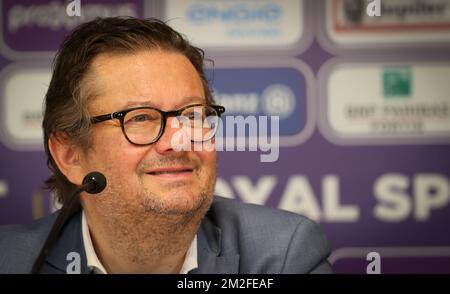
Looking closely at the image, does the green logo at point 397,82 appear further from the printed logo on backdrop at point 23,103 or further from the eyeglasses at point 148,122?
the printed logo on backdrop at point 23,103

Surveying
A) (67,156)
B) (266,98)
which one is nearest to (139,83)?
(67,156)

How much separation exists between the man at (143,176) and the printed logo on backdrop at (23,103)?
1.80ft

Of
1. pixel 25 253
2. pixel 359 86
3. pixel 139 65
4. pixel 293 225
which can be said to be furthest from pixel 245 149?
pixel 25 253

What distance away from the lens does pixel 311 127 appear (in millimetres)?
2119

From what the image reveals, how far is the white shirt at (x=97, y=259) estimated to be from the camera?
59.0 inches

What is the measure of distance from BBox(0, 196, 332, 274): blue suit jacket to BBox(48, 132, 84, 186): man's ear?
0.48 feet

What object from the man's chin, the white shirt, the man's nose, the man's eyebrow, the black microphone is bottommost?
the white shirt

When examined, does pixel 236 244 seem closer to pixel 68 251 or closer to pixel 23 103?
pixel 68 251

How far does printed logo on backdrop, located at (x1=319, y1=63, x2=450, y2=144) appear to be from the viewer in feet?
6.88

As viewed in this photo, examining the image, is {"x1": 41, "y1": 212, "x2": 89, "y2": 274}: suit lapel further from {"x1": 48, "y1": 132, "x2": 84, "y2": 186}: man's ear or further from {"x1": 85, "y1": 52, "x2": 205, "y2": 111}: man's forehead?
{"x1": 85, "y1": 52, "x2": 205, "y2": 111}: man's forehead

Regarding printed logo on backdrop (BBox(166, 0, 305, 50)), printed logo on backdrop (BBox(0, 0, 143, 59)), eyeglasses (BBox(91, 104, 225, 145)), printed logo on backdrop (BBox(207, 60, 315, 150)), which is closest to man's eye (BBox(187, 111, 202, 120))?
eyeglasses (BBox(91, 104, 225, 145))

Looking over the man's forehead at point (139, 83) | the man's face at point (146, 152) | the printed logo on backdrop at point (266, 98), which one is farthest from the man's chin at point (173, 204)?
the printed logo on backdrop at point (266, 98)

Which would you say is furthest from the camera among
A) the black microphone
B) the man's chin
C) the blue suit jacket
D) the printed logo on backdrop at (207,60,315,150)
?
the printed logo on backdrop at (207,60,315,150)

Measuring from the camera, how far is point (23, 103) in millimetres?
2148
